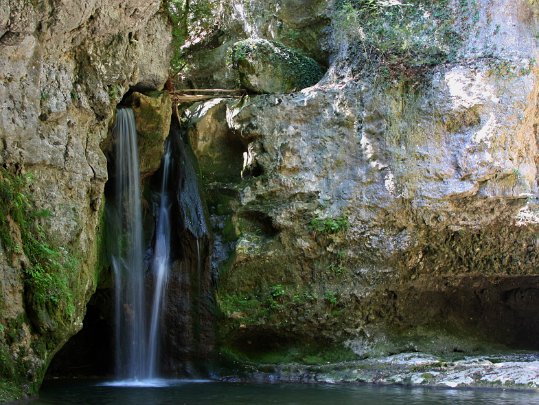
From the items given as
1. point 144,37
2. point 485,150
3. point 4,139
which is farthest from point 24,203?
point 485,150

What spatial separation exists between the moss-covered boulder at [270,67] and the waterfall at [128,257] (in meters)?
2.69

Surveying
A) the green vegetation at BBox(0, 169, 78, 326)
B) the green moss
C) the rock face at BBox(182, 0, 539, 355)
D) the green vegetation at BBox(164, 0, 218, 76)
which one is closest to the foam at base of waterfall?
the rock face at BBox(182, 0, 539, 355)

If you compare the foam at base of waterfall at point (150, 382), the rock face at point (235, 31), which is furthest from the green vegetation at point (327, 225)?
the rock face at point (235, 31)

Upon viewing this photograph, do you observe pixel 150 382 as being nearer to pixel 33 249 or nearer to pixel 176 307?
pixel 176 307

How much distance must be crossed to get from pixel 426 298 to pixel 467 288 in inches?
36.5

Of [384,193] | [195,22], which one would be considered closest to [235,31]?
[195,22]

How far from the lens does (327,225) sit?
12258 mm

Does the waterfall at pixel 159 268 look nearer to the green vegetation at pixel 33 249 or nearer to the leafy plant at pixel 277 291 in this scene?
the leafy plant at pixel 277 291

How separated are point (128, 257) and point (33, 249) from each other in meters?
2.96

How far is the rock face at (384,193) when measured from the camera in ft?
40.0

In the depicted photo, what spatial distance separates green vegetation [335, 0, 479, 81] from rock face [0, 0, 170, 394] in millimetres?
4305

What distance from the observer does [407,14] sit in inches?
522

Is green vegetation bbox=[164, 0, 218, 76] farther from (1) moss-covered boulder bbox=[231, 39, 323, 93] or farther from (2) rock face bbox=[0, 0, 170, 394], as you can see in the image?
(2) rock face bbox=[0, 0, 170, 394]

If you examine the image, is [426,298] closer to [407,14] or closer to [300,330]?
[300,330]
